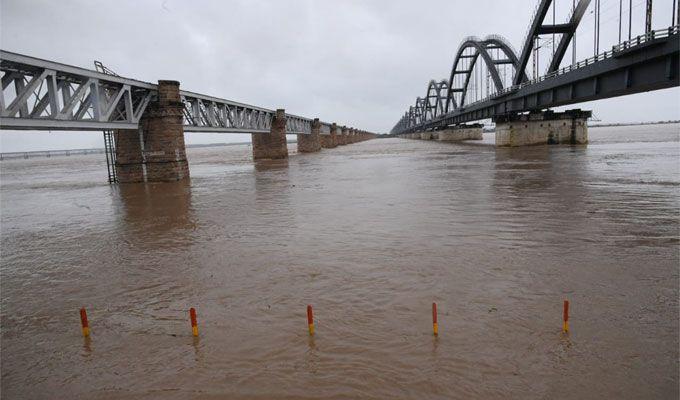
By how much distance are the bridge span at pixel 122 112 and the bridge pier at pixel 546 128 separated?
35842 millimetres

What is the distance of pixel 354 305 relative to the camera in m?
5.62

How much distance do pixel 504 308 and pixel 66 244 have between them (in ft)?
33.2

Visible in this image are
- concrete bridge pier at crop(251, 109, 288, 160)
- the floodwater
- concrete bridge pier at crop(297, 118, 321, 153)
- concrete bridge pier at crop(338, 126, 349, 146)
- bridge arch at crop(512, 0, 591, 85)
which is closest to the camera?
the floodwater

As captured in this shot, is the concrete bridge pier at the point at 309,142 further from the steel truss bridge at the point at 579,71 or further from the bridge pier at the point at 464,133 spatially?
the bridge pier at the point at 464,133

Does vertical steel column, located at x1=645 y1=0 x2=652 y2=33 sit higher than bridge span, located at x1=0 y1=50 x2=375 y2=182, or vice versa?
vertical steel column, located at x1=645 y1=0 x2=652 y2=33

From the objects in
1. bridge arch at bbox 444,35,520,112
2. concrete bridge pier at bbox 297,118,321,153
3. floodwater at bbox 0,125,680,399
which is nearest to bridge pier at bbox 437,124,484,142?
bridge arch at bbox 444,35,520,112

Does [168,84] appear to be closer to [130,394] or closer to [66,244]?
[66,244]

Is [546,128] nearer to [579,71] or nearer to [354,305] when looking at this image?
[579,71]

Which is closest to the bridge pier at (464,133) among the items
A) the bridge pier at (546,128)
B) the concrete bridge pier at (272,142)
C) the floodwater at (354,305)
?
the bridge pier at (546,128)

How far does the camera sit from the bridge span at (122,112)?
592 inches

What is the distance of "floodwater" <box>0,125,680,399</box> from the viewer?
402 centimetres

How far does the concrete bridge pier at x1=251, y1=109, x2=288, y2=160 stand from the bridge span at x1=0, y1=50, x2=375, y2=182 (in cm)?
1019

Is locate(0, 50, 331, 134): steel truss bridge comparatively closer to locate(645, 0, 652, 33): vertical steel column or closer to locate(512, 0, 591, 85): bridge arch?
locate(645, 0, 652, 33): vertical steel column

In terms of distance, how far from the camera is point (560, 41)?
43.1 metres
